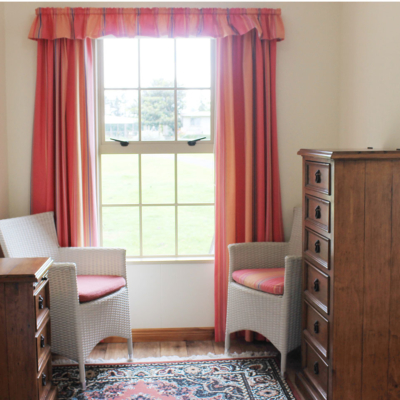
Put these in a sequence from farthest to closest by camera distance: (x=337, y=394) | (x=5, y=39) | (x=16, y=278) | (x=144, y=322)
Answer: (x=144, y=322), (x=5, y=39), (x=337, y=394), (x=16, y=278)

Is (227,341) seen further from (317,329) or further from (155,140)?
(155,140)

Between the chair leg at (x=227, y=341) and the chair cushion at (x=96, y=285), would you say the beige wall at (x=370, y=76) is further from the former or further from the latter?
the chair cushion at (x=96, y=285)

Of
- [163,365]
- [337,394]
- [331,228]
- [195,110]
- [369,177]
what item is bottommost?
[163,365]

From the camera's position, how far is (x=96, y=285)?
2.99 meters

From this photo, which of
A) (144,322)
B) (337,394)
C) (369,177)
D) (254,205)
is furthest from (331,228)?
(144,322)

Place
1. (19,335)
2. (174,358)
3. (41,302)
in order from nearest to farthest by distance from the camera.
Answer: (19,335) → (41,302) → (174,358)

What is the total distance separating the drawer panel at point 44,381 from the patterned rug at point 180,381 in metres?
0.24

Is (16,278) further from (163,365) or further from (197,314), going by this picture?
(197,314)

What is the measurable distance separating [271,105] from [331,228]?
1.44m

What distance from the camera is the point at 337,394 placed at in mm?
2283

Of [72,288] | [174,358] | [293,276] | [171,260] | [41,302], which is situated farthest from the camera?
[171,260]

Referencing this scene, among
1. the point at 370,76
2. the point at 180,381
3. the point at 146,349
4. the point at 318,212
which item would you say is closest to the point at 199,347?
the point at 146,349

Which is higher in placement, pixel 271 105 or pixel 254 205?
pixel 271 105

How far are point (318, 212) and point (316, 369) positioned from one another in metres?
0.84
